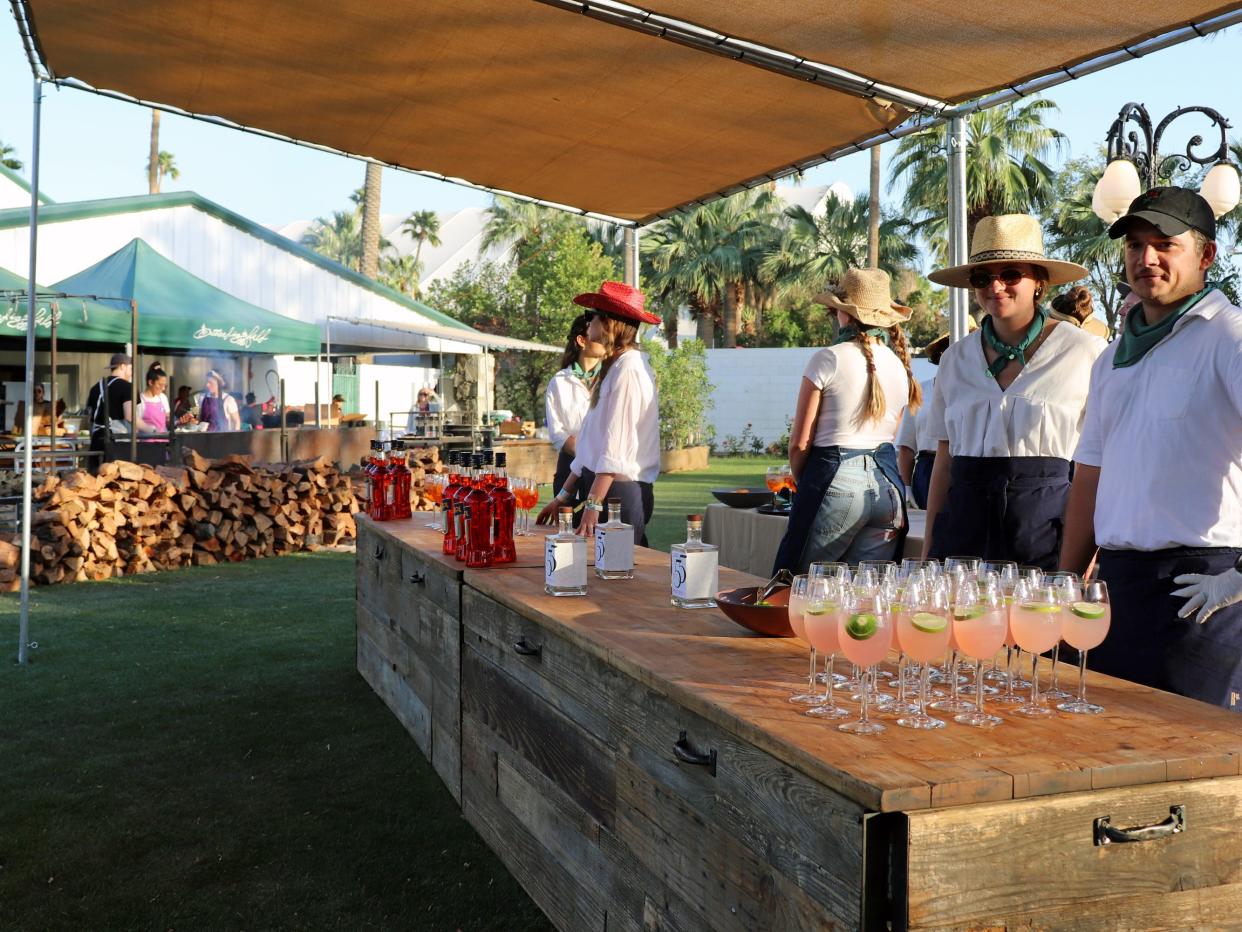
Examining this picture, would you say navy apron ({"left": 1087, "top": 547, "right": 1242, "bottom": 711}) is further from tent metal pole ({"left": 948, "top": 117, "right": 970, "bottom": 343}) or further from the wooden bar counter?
tent metal pole ({"left": 948, "top": 117, "right": 970, "bottom": 343})

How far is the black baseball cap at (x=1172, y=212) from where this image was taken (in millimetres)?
2389

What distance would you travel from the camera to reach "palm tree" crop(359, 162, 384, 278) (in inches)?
928

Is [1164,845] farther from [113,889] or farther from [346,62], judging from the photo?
[346,62]

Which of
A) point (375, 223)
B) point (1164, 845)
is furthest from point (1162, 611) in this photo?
point (375, 223)

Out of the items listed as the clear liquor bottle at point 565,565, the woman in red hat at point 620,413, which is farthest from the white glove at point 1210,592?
the woman in red hat at point 620,413

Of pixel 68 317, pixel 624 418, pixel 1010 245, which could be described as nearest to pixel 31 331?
pixel 624 418

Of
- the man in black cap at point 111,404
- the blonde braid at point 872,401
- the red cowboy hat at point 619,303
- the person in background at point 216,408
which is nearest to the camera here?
the blonde braid at point 872,401

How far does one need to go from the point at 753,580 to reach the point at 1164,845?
1.56 meters

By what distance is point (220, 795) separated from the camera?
148 inches

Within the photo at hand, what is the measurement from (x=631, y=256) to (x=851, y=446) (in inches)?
146

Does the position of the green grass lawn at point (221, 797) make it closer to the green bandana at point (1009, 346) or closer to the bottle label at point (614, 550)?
the bottle label at point (614, 550)

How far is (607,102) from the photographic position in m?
5.30

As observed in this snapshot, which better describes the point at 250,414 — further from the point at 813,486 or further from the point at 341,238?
the point at 341,238

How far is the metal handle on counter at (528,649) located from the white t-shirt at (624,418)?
4.39 ft
